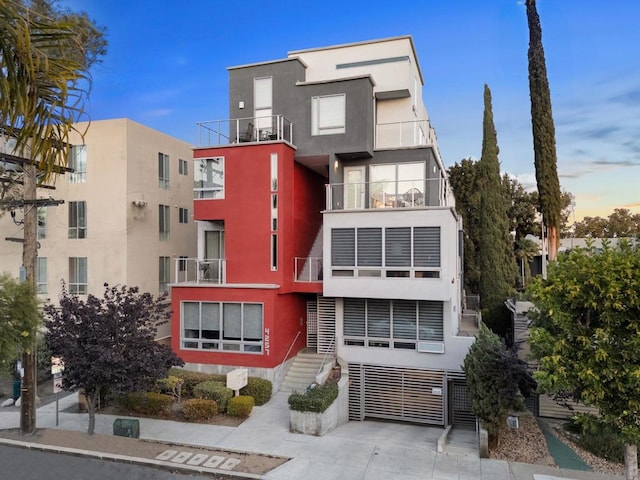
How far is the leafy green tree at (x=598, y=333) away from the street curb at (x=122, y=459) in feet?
22.9

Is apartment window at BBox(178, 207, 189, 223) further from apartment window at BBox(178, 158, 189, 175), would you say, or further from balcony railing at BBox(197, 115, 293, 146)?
balcony railing at BBox(197, 115, 293, 146)

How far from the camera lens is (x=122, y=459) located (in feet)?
35.0

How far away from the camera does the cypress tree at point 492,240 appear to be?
2584cm

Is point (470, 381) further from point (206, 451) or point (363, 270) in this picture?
point (206, 451)

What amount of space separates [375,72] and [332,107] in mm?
3119

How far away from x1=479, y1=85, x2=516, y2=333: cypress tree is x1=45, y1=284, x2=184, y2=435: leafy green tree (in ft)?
64.1

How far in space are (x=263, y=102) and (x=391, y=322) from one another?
1058 centimetres

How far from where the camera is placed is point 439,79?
22703 millimetres

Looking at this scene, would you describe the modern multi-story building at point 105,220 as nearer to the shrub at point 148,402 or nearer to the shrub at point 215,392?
the shrub at point 148,402

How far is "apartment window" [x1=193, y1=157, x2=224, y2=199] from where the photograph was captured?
1752 cm

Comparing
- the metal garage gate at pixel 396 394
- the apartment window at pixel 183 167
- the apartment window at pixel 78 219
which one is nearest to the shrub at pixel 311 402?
the metal garage gate at pixel 396 394

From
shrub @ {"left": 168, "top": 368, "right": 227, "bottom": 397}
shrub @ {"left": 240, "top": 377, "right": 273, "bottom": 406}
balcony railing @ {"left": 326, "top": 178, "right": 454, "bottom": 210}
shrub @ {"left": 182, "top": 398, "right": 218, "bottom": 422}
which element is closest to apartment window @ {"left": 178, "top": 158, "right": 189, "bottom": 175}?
balcony railing @ {"left": 326, "top": 178, "right": 454, "bottom": 210}

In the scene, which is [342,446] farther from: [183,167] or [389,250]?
[183,167]

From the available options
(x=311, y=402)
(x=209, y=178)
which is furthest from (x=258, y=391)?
(x=209, y=178)
